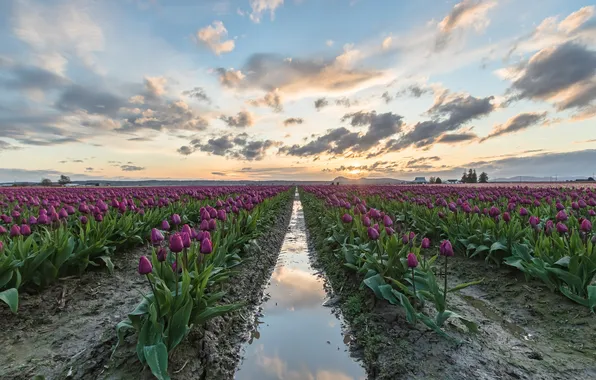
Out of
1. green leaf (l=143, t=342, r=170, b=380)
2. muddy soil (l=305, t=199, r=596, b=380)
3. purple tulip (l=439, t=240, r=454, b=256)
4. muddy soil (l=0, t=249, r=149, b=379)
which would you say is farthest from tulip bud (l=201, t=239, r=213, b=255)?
purple tulip (l=439, t=240, r=454, b=256)

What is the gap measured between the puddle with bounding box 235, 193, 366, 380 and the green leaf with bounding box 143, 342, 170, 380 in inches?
41.3

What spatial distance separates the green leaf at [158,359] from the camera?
96.3 inches

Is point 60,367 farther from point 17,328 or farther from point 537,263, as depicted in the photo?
point 537,263

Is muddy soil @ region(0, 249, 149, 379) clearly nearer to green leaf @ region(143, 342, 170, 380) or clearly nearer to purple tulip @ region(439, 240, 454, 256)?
green leaf @ region(143, 342, 170, 380)

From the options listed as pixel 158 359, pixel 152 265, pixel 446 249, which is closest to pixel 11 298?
pixel 152 265

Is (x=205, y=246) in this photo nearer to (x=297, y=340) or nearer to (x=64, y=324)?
(x=297, y=340)

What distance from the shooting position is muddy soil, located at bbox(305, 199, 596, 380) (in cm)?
296

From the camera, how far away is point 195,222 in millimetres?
10555

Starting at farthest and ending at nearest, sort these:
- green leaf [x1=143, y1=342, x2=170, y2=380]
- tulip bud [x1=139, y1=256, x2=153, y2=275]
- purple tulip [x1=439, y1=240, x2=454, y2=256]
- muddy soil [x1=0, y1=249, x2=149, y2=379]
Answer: purple tulip [x1=439, y1=240, x2=454, y2=256] < muddy soil [x1=0, y1=249, x2=149, y2=379] < tulip bud [x1=139, y1=256, x2=153, y2=275] < green leaf [x1=143, y1=342, x2=170, y2=380]

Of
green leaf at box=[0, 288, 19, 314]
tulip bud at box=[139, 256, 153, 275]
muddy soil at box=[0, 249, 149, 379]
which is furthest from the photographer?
green leaf at box=[0, 288, 19, 314]

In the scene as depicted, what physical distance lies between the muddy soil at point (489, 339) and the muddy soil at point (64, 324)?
112 inches

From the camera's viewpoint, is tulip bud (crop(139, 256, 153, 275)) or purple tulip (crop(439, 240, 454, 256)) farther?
purple tulip (crop(439, 240, 454, 256))

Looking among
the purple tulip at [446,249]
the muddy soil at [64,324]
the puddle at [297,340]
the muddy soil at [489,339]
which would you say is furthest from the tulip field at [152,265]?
the purple tulip at [446,249]

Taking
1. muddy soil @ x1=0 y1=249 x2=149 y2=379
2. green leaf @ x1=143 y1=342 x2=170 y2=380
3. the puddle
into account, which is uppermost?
green leaf @ x1=143 y1=342 x2=170 y2=380
